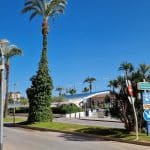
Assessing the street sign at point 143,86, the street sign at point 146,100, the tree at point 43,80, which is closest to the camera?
the street sign at point 143,86

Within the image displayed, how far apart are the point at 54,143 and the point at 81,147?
8.39ft

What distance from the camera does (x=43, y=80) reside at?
39.3 meters

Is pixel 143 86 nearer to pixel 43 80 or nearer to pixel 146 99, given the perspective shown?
pixel 146 99

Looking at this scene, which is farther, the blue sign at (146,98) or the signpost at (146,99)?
the blue sign at (146,98)

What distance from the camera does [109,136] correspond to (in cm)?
2367

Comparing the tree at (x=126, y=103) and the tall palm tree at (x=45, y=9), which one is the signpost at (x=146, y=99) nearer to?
the tree at (x=126, y=103)

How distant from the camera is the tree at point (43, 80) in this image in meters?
38.8

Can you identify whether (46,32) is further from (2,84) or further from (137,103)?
(2,84)

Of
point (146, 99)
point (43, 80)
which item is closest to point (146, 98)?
point (146, 99)

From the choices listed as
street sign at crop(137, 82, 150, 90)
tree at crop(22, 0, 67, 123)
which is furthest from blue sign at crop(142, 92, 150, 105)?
tree at crop(22, 0, 67, 123)

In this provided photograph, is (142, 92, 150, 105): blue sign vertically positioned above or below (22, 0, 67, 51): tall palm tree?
below

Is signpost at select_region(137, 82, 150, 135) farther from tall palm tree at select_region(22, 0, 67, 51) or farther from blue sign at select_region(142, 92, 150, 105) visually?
tall palm tree at select_region(22, 0, 67, 51)

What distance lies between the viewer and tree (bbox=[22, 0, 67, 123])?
38781 millimetres

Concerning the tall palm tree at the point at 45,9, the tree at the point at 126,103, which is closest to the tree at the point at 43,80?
the tall palm tree at the point at 45,9
